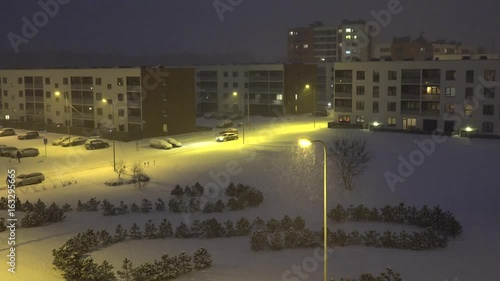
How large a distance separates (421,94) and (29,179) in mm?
34013

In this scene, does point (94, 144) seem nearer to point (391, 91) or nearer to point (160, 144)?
point (160, 144)

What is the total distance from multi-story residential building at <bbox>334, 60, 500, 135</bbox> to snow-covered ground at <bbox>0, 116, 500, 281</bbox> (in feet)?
13.2

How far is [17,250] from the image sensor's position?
18.2 metres

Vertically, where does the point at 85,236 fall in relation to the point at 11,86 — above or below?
below

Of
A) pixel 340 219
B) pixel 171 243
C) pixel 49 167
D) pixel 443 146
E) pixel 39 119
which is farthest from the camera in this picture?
pixel 39 119

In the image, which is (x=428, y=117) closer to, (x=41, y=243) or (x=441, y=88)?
(x=441, y=88)

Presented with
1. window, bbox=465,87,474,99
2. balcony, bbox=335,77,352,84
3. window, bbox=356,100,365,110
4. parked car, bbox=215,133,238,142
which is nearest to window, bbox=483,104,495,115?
window, bbox=465,87,474,99

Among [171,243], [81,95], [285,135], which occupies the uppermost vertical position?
[81,95]

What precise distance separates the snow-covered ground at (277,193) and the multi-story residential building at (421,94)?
4.01 m

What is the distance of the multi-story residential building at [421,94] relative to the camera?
146 ft

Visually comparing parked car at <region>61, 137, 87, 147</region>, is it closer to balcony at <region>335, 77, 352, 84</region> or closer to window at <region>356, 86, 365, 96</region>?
balcony at <region>335, 77, 352, 84</region>

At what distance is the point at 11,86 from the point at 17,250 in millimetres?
48629

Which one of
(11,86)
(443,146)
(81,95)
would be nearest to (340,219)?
(443,146)

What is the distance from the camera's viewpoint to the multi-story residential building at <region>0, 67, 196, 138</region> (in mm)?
48125
